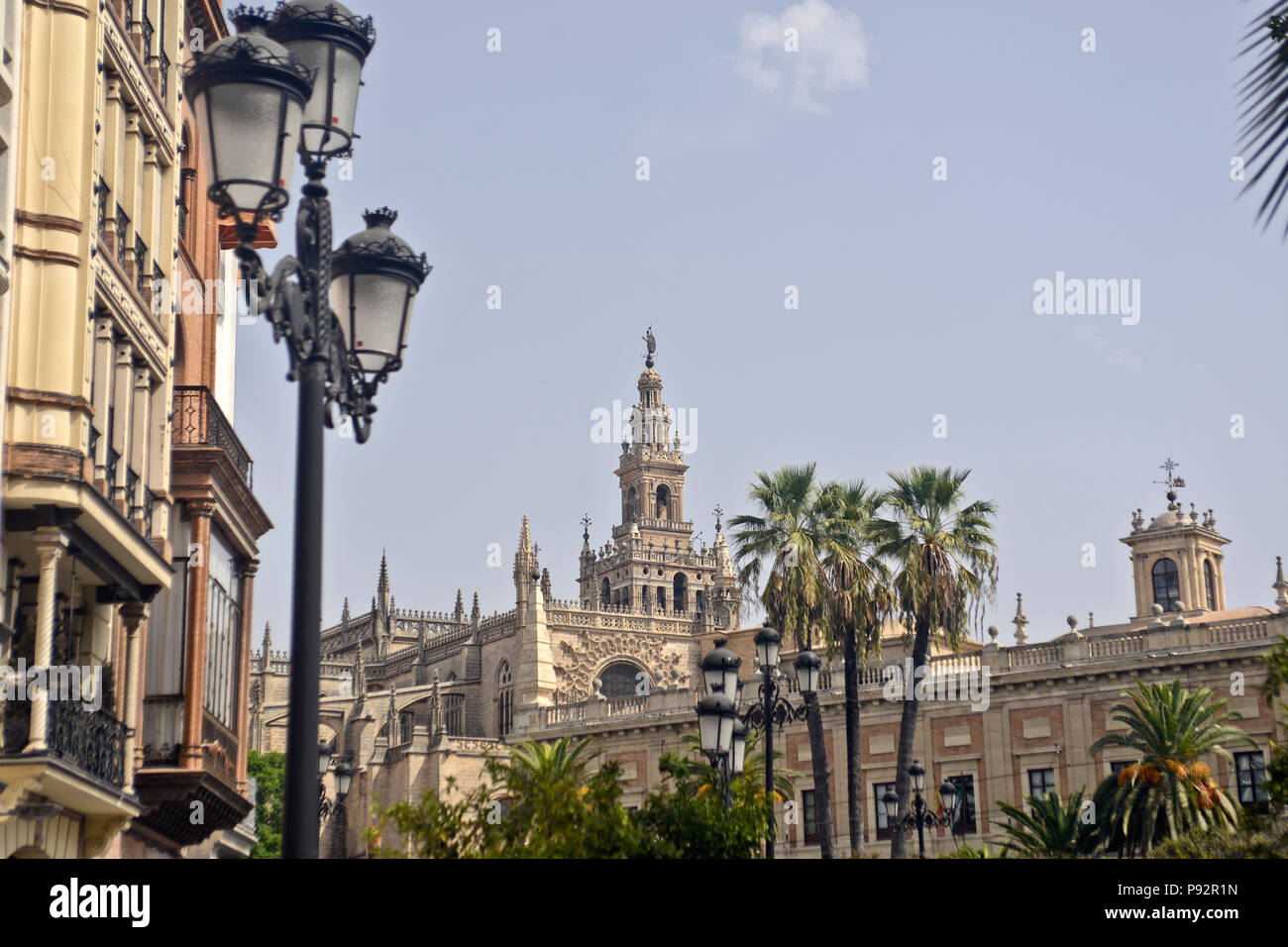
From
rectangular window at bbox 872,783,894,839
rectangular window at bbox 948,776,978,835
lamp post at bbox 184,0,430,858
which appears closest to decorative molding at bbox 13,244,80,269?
lamp post at bbox 184,0,430,858

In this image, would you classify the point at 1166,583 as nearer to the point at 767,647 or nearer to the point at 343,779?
the point at 343,779

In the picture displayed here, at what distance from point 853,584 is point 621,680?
40855 millimetres

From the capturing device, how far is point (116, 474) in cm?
1927

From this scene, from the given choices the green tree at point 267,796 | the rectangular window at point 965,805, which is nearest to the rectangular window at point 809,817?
the rectangular window at point 965,805

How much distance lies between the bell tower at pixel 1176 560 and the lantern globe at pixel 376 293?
176ft

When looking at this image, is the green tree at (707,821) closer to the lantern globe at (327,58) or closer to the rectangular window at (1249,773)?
the lantern globe at (327,58)

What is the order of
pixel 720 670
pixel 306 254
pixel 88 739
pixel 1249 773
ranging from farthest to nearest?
pixel 1249 773, pixel 720 670, pixel 88 739, pixel 306 254

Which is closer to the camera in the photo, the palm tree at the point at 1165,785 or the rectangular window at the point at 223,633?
the rectangular window at the point at 223,633

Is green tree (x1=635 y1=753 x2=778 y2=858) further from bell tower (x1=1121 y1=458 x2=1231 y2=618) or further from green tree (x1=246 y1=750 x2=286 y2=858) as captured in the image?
green tree (x1=246 y1=750 x2=286 y2=858)

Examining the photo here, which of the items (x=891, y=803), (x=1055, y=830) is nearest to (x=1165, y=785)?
(x=1055, y=830)

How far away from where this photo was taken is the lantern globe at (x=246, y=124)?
28.3 feet

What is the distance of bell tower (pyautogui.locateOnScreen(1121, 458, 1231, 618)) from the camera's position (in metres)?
60.6

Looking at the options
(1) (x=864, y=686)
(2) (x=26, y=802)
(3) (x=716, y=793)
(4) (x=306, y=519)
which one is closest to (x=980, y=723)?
(1) (x=864, y=686)

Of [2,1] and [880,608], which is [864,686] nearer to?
[880,608]
